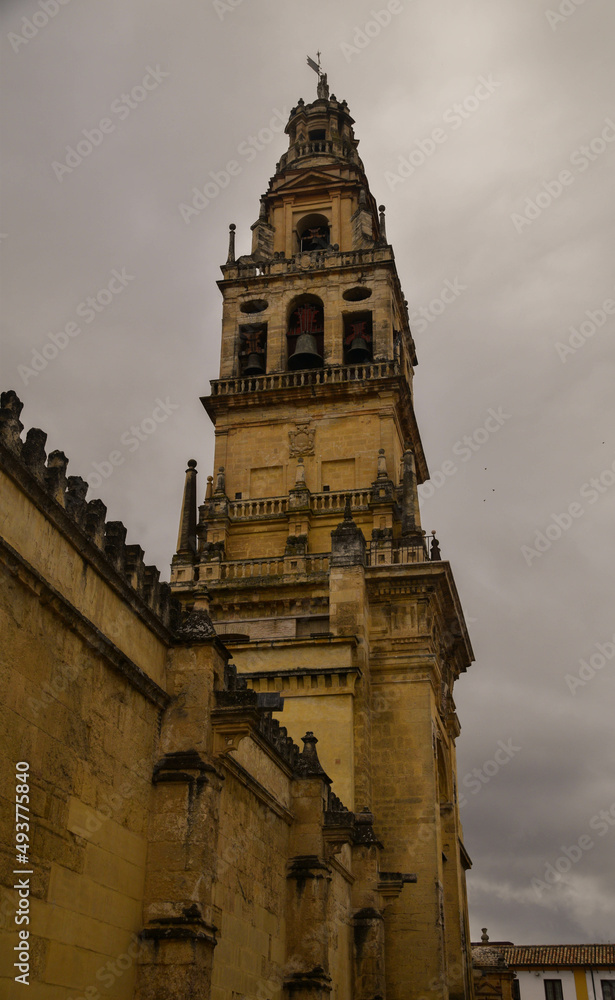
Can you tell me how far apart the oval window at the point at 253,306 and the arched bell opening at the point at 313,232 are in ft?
12.0

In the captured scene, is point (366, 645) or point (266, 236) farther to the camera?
point (266, 236)

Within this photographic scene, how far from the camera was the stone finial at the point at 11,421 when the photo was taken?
8.36 metres

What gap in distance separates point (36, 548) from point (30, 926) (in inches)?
123

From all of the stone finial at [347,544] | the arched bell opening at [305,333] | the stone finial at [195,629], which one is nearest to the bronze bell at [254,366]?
the arched bell opening at [305,333]

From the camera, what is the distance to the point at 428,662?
2292 cm

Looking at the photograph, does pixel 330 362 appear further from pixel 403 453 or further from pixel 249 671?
pixel 249 671

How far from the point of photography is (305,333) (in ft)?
99.6

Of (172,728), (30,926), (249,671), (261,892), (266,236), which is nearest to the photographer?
→ (30,926)

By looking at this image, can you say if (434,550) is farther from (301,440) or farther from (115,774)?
(115,774)

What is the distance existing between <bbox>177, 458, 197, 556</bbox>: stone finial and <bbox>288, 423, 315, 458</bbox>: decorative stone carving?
9.59 ft

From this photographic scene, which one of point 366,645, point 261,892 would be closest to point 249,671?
point 366,645

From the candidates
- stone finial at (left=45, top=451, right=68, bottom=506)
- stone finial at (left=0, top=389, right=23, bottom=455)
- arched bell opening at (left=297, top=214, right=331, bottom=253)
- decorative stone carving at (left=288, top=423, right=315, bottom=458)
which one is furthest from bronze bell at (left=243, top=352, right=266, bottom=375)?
stone finial at (left=0, top=389, right=23, bottom=455)

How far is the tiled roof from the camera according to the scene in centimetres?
5044

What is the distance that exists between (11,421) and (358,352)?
74.0 feet
